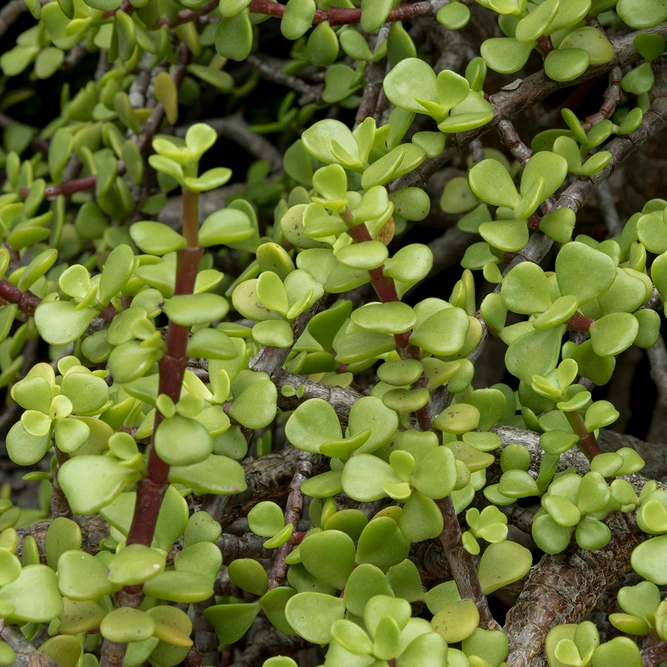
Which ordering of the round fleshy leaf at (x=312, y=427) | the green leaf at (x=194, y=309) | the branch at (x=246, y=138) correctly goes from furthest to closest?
the branch at (x=246, y=138), the round fleshy leaf at (x=312, y=427), the green leaf at (x=194, y=309)

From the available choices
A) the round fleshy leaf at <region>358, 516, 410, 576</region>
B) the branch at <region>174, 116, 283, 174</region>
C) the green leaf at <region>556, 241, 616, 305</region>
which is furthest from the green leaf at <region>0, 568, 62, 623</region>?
the branch at <region>174, 116, 283, 174</region>

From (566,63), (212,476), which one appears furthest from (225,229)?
(566,63)

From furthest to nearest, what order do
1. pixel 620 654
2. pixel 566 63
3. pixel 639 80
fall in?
pixel 639 80, pixel 566 63, pixel 620 654

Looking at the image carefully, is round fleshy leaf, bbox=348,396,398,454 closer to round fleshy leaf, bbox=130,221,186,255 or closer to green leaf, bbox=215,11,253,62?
round fleshy leaf, bbox=130,221,186,255

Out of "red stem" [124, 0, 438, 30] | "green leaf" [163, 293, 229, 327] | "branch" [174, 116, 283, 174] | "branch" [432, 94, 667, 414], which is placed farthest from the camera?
"branch" [174, 116, 283, 174]

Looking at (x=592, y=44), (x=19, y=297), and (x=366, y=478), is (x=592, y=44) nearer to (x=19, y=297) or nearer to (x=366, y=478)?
(x=366, y=478)

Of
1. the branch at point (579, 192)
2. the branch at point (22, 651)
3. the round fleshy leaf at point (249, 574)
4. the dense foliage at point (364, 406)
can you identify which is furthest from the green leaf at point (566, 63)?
the branch at point (22, 651)

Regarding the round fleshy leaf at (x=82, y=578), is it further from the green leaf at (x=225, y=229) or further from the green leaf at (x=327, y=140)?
the green leaf at (x=327, y=140)

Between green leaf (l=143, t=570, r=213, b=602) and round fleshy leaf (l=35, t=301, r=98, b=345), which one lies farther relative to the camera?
round fleshy leaf (l=35, t=301, r=98, b=345)
